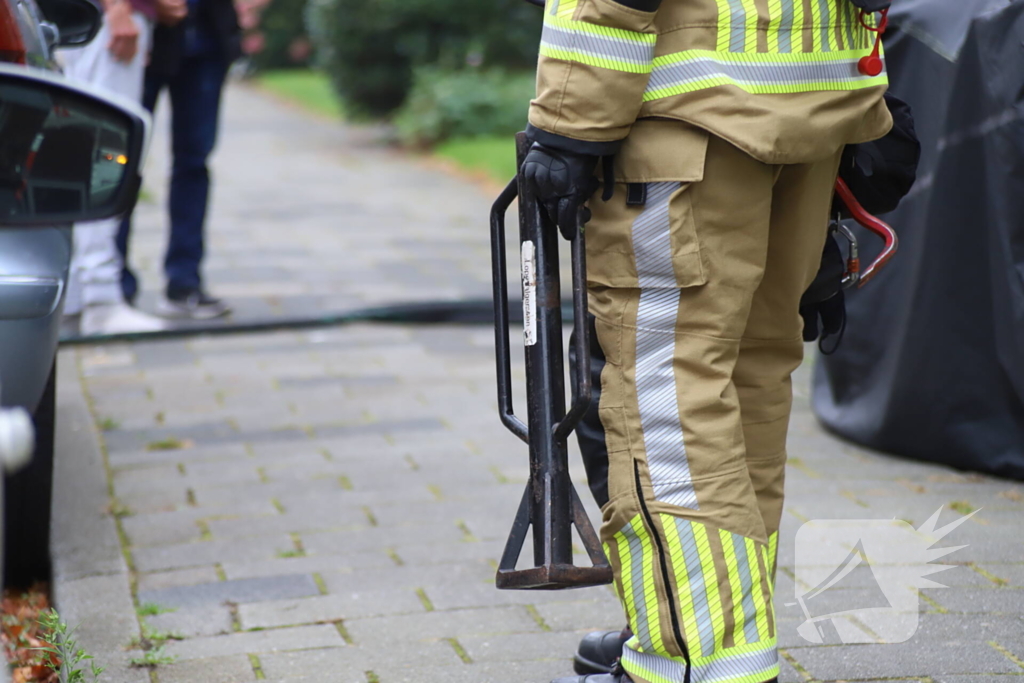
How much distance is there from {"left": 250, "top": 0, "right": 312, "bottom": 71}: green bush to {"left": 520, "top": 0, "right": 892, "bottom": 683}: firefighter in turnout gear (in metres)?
22.0

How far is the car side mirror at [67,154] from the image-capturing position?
6.91ft

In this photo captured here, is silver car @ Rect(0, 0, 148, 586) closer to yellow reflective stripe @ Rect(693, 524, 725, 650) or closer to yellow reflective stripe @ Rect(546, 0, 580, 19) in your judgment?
yellow reflective stripe @ Rect(546, 0, 580, 19)

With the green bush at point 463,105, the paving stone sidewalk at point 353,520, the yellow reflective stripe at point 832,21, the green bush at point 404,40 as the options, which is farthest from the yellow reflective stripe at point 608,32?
the green bush at point 404,40

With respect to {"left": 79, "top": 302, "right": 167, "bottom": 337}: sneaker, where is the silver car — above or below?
above

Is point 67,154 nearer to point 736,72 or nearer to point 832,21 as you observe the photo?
point 736,72

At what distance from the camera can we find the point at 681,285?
2164 millimetres

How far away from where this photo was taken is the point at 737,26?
2.12 metres

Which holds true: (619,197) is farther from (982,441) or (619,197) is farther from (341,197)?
(341,197)

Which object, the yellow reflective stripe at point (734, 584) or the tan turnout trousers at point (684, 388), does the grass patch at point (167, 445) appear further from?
the yellow reflective stripe at point (734, 584)

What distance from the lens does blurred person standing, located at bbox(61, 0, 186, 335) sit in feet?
18.1

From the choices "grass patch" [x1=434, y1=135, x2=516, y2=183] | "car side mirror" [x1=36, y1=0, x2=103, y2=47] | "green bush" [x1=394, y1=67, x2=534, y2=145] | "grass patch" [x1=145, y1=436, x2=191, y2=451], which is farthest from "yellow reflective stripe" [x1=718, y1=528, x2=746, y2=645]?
"green bush" [x1=394, y1=67, x2=534, y2=145]

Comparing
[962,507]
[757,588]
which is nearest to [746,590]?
[757,588]

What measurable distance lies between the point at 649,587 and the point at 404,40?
1213 centimetres

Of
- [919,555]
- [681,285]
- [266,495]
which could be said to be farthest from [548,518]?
[266,495]
